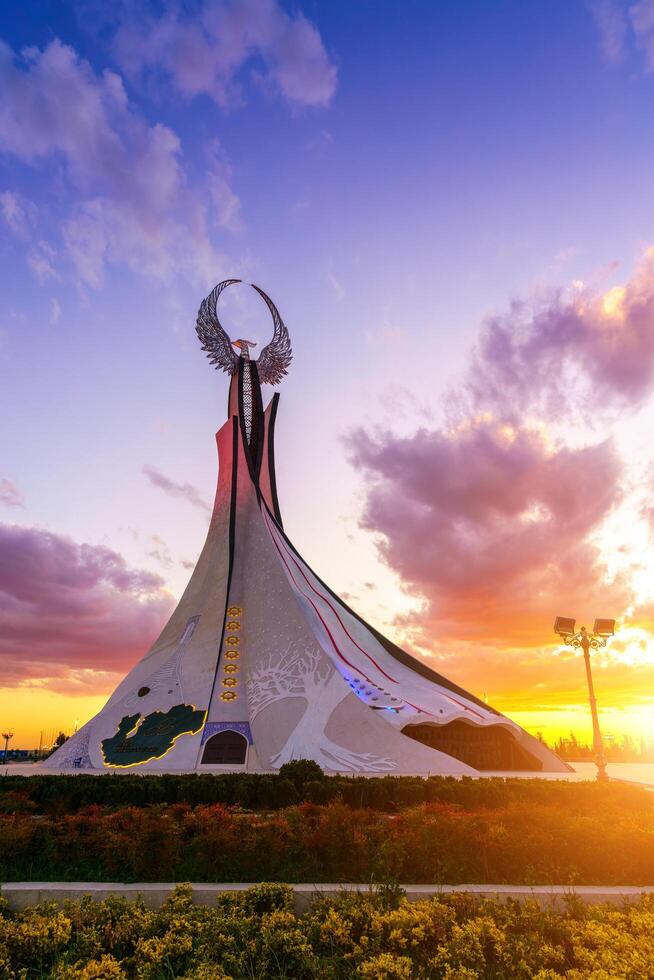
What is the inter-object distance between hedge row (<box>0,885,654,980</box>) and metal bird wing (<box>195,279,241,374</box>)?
30799 millimetres

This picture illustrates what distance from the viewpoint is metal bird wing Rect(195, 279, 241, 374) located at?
34.1m

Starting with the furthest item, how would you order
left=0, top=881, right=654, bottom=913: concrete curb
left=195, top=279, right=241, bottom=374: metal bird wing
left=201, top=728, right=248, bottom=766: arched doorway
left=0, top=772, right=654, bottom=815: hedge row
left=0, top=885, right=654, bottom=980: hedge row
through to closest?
1. left=195, top=279, right=241, bottom=374: metal bird wing
2. left=201, top=728, right=248, bottom=766: arched doorway
3. left=0, top=772, right=654, bottom=815: hedge row
4. left=0, top=881, right=654, bottom=913: concrete curb
5. left=0, top=885, right=654, bottom=980: hedge row

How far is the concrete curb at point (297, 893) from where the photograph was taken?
5863 millimetres

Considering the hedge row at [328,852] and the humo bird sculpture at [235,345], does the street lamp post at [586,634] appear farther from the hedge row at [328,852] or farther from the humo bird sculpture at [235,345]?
the humo bird sculpture at [235,345]

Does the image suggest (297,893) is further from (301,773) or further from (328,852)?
(301,773)

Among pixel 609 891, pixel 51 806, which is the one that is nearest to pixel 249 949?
pixel 609 891

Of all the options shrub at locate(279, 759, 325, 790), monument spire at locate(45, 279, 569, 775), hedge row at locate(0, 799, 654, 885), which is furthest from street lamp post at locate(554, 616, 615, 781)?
hedge row at locate(0, 799, 654, 885)

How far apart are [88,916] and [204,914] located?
98cm

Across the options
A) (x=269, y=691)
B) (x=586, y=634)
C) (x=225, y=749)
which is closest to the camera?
(x=586, y=634)

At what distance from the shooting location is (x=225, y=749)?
22531mm

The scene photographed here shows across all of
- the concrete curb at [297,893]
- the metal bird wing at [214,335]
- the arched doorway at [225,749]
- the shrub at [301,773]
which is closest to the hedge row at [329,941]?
the concrete curb at [297,893]

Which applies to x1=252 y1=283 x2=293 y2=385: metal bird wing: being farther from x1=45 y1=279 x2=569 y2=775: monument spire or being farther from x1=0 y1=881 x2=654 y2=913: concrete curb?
x1=0 y1=881 x2=654 y2=913: concrete curb

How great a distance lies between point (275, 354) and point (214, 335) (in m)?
3.49

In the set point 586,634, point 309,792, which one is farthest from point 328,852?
point 586,634
